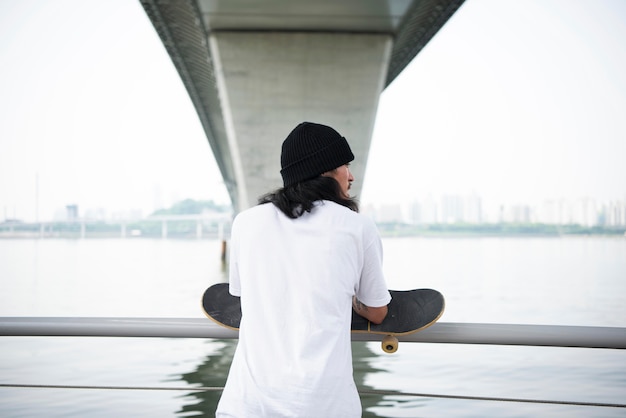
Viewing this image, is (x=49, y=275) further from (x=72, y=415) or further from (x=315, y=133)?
(x=315, y=133)

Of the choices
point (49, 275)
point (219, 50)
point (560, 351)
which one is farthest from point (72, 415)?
point (49, 275)

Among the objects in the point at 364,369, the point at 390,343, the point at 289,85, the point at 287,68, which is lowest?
the point at 364,369

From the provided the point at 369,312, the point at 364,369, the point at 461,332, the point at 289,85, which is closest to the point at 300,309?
the point at 369,312

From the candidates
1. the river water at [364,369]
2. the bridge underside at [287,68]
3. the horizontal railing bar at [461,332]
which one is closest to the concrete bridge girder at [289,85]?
the bridge underside at [287,68]

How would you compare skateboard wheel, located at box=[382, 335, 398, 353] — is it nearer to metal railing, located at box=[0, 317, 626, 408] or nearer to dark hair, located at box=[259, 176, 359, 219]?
metal railing, located at box=[0, 317, 626, 408]

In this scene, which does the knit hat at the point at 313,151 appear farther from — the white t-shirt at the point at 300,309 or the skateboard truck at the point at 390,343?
the skateboard truck at the point at 390,343

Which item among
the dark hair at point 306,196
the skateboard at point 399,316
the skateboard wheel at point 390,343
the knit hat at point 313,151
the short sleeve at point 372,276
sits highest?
the knit hat at point 313,151

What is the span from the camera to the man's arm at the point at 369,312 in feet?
7.29

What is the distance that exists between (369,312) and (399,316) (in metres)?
0.16

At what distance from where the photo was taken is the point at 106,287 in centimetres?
3503

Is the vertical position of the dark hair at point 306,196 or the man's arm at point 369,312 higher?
the dark hair at point 306,196

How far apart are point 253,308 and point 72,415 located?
5814 mm

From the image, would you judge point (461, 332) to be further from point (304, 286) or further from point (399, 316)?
point (304, 286)

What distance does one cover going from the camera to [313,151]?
81.6 inches
